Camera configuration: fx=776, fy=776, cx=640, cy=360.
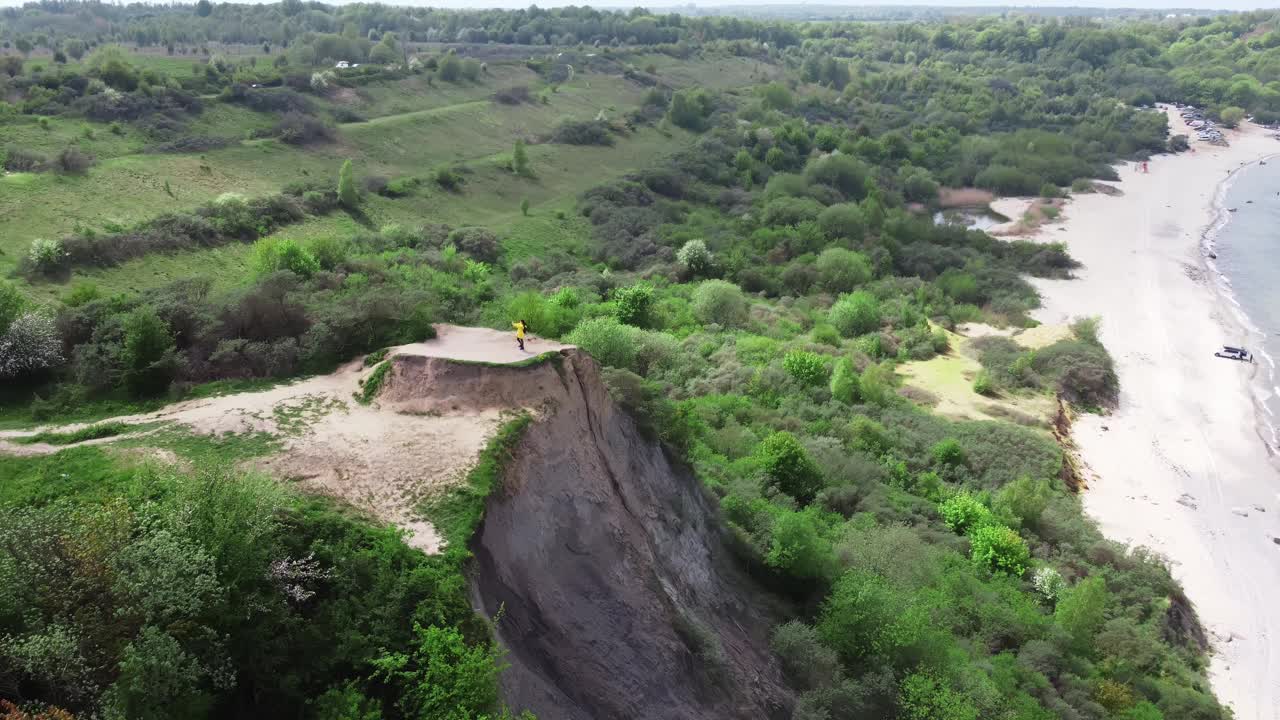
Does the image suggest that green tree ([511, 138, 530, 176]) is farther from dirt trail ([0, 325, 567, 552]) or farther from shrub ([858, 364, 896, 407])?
dirt trail ([0, 325, 567, 552])

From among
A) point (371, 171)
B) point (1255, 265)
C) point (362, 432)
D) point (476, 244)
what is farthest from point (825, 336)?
point (1255, 265)

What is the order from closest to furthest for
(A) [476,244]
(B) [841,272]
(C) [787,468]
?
(C) [787,468], (A) [476,244], (B) [841,272]

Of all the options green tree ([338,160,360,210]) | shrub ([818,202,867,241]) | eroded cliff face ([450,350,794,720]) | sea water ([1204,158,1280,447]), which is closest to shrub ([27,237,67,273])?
green tree ([338,160,360,210])

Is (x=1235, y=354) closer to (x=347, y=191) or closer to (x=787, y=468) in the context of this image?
(x=787, y=468)

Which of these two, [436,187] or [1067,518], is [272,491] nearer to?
[1067,518]

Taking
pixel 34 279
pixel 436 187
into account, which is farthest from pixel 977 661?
A: pixel 436 187
